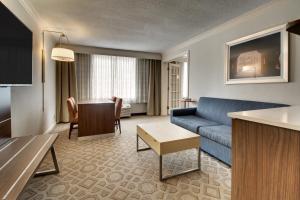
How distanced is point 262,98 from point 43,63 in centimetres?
416

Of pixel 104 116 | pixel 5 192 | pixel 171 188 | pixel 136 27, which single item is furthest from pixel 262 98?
pixel 5 192

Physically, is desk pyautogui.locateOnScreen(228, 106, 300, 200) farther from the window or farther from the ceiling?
the window

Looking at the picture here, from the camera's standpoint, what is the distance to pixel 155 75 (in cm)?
628

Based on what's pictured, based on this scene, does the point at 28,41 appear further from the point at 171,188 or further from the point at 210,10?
the point at 210,10

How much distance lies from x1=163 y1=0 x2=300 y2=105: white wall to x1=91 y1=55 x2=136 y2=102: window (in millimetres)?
2094

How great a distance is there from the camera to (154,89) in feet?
20.8

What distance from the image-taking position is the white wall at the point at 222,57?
7.52 ft

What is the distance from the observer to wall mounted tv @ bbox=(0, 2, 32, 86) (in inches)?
60.4

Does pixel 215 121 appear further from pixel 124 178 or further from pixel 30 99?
pixel 30 99

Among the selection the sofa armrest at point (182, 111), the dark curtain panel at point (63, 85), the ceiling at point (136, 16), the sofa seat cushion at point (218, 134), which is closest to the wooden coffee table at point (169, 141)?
the sofa seat cushion at point (218, 134)

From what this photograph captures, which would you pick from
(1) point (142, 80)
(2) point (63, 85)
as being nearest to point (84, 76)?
(2) point (63, 85)

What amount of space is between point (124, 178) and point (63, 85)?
13.1 feet

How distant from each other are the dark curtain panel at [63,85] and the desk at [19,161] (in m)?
3.23

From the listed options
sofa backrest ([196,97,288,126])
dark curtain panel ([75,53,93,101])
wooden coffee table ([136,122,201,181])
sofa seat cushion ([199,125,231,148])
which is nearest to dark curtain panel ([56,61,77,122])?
dark curtain panel ([75,53,93,101])
